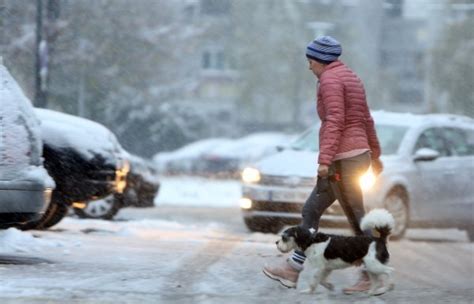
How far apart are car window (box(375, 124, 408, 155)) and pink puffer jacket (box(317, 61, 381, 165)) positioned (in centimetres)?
598

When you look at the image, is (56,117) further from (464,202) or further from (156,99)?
(156,99)

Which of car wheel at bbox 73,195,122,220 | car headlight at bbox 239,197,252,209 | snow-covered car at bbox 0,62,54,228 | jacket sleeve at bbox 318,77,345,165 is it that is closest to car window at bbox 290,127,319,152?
car headlight at bbox 239,197,252,209

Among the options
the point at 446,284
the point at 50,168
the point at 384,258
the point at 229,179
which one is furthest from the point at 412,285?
the point at 229,179

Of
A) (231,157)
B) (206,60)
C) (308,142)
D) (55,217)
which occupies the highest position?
(308,142)

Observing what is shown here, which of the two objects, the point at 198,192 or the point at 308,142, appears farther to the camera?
the point at 198,192

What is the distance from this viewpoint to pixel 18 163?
28.0 ft

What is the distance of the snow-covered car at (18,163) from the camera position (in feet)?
27.7

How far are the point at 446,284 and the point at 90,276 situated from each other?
2.75 meters

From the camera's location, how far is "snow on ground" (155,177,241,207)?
22.7 m

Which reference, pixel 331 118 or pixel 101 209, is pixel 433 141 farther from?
pixel 331 118

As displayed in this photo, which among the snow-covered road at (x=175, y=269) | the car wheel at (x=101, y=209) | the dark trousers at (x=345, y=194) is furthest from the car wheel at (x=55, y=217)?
the dark trousers at (x=345, y=194)

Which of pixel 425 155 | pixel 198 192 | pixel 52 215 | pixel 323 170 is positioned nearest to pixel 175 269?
pixel 323 170

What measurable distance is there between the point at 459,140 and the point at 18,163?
7574 millimetres

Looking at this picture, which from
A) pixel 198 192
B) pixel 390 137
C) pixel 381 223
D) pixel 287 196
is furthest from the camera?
pixel 198 192
